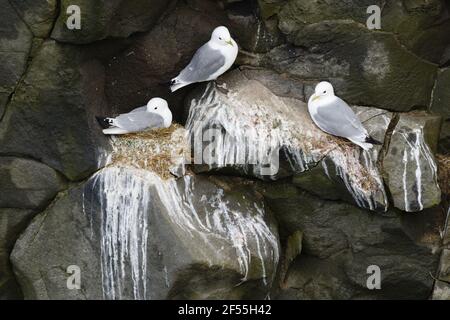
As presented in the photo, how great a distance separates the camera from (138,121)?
6.41 meters

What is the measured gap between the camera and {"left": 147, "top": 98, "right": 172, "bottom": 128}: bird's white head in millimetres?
6449

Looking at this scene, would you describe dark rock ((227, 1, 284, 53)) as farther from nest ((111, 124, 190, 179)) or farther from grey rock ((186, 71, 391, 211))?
nest ((111, 124, 190, 179))

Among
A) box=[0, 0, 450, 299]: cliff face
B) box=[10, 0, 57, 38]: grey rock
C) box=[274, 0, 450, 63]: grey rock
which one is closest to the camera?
box=[10, 0, 57, 38]: grey rock

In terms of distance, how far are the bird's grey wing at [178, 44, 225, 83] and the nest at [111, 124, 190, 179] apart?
1.68 feet

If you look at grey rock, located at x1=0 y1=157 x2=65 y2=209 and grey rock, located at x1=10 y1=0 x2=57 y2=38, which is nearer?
grey rock, located at x1=10 y1=0 x2=57 y2=38

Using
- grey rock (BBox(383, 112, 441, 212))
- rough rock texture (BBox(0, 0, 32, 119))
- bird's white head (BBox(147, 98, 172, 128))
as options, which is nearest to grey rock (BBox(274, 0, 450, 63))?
grey rock (BBox(383, 112, 441, 212))

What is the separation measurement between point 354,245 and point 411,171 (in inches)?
34.5

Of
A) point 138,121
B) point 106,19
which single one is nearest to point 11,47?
point 106,19

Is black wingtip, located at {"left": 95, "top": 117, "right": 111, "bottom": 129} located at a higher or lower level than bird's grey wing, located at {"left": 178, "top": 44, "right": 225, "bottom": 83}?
lower

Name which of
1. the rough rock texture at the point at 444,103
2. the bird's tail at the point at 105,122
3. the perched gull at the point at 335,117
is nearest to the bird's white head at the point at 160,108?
the bird's tail at the point at 105,122

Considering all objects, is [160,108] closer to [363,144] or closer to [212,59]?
[212,59]

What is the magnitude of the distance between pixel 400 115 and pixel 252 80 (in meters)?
1.41

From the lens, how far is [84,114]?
6293 mm

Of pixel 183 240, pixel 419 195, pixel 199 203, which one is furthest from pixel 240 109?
pixel 419 195
